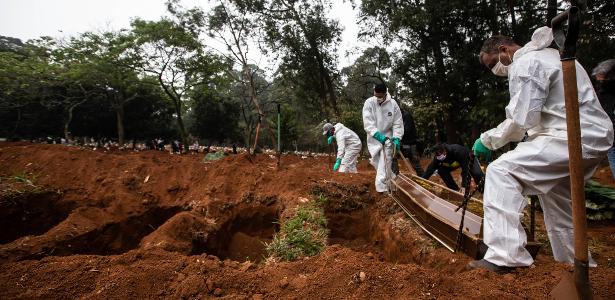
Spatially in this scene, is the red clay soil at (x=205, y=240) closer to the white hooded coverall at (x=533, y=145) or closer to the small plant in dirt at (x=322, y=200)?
the small plant in dirt at (x=322, y=200)

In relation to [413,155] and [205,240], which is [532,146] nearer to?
[205,240]

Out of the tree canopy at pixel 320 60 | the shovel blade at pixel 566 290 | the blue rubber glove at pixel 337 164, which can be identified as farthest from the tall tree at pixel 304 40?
the shovel blade at pixel 566 290

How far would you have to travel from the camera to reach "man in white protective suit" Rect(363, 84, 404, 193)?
5.11m

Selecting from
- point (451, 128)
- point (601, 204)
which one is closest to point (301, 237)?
point (601, 204)

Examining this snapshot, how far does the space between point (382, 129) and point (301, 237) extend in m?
2.49

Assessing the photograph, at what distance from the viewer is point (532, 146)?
7.43ft

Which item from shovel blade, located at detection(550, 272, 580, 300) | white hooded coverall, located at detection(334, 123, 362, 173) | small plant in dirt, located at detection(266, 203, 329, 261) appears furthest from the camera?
white hooded coverall, located at detection(334, 123, 362, 173)

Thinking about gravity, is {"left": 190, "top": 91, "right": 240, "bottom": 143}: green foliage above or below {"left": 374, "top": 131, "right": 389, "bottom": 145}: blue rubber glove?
above

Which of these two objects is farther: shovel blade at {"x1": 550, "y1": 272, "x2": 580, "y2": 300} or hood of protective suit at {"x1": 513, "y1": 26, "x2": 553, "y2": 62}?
hood of protective suit at {"x1": 513, "y1": 26, "x2": 553, "y2": 62}

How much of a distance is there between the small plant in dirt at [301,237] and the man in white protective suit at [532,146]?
1.90 m

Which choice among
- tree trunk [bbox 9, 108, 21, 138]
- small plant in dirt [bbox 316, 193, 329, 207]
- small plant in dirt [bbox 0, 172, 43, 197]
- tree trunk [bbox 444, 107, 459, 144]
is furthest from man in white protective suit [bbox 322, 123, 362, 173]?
tree trunk [bbox 9, 108, 21, 138]

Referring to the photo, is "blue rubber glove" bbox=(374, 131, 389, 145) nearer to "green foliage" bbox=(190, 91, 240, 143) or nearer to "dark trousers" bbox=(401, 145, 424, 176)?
"dark trousers" bbox=(401, 145, 424, 176)

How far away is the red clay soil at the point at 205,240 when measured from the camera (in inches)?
81.0

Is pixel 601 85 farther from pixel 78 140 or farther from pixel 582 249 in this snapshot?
pixel 78 140
